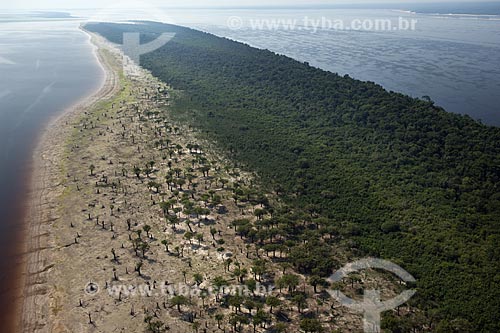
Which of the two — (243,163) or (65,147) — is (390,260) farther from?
(65,147)

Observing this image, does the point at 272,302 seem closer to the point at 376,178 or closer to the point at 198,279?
the point at 198,279

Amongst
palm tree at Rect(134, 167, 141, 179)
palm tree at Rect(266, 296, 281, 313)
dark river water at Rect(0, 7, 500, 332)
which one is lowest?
palm tree at Rect(266, 296, 281, 313)

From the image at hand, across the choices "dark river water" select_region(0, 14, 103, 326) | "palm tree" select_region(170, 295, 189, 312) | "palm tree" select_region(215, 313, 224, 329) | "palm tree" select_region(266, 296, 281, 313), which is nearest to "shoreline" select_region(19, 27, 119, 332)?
"dark river water" select_region(0, 14, 103, 326)

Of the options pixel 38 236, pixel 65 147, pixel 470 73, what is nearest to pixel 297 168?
pixel 38 236

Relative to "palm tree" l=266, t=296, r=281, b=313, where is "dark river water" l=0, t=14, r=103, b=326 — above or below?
above

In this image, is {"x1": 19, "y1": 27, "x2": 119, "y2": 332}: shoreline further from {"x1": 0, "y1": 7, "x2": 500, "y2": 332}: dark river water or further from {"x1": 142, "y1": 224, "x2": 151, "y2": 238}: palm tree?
{"x1": 142, "y1": 224, "x2": 151, "y2": 238}: palm tree

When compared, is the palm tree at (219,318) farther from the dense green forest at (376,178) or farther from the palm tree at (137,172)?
the palm tree at (137,172)
